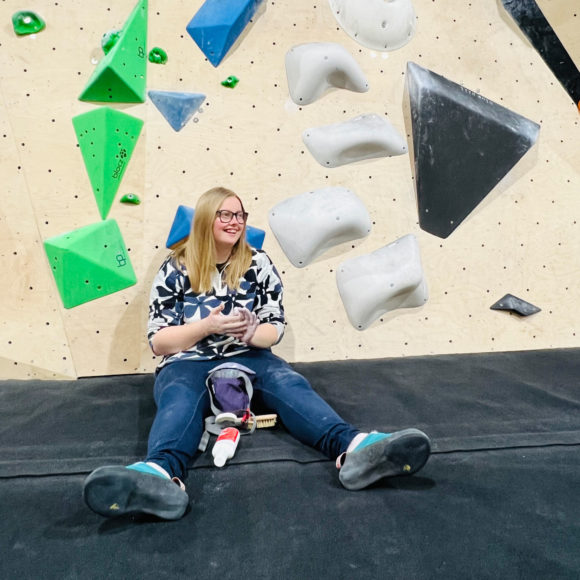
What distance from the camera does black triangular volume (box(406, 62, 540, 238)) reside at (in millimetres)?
1965

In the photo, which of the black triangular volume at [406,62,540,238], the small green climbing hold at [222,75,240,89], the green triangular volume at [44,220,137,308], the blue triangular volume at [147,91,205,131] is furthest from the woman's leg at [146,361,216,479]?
the black triangular volume at [406,62,540,238]

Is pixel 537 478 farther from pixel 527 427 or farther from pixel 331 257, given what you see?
pixel 331 257

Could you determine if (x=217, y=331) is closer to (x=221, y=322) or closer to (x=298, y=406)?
(x=221, y=322)

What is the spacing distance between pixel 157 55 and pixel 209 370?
1.09m

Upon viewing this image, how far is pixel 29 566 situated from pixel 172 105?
141 cm

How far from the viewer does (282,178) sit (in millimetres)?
1876

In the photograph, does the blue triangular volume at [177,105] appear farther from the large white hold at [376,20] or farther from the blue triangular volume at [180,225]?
the large white hold at [376,20]

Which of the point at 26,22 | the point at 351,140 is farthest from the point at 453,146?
the point at 26,22

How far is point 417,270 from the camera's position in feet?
Answer: 6.30

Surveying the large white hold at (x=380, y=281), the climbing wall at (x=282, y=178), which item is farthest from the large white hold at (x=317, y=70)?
the large white hold at (x=380, y=281)

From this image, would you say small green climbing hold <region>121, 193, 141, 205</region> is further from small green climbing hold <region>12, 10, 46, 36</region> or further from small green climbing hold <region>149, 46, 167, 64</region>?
small green climbing hold <region>12, 10, 46, 36</region>

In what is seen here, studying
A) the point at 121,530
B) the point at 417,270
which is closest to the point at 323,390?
the point at 417,270

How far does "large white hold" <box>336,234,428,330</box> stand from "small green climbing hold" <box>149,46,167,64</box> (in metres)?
0.90

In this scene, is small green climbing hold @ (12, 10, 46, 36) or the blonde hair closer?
the blonde hair
